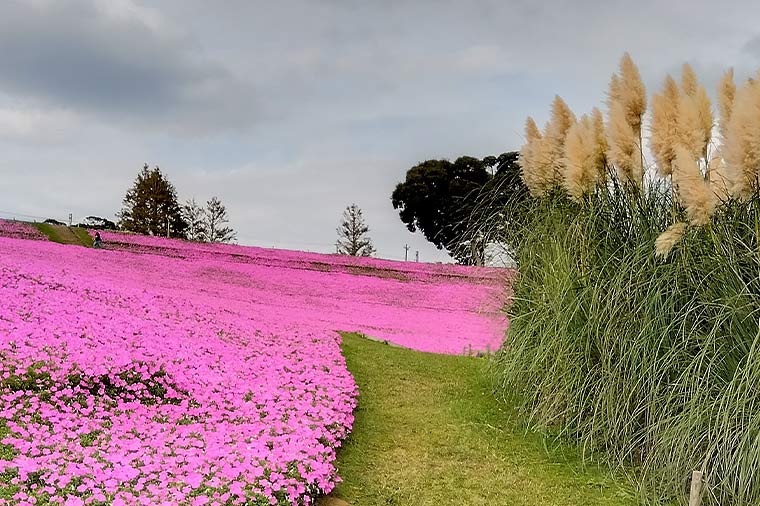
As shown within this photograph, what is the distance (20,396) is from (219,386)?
1.52 m

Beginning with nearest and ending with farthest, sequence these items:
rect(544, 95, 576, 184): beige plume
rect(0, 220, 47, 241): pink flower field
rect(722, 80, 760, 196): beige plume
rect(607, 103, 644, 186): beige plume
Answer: rect(722, 80, 760, 196): beige plume, rect(607, 103, 644, 186): beige plume, rect(544, 95, 576, 184): beige plume, rect(0, 220, 47, 241): pink flower field

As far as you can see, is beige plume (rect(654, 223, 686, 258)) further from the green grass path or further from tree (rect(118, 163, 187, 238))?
tree (rect(118, 163, 187, 238))

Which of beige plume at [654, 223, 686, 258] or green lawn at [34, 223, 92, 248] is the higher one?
green lawn at [34, 223, 92, 248]

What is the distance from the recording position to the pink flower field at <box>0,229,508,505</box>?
3.91 meters

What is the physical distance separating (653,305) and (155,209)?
31015 mm

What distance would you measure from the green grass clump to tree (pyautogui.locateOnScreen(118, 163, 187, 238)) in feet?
94.3

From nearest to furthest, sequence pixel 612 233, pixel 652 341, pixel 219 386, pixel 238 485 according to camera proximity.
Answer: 1. pixel 238 485
2. pixel 652 341
3. pixel 612 233
4. pixel 219 386

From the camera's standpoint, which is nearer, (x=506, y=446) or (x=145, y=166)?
(x=506, y=446)

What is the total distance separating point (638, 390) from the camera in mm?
4328

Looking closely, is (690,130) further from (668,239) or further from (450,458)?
(450,458)

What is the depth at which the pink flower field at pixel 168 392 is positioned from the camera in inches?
154

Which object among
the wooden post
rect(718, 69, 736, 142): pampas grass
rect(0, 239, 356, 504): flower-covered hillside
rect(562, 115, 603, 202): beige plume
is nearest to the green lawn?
rect(0, 239, 356, 504): flower-covered hillside

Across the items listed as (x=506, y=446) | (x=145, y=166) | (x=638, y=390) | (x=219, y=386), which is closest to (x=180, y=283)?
(x=219, y=386)

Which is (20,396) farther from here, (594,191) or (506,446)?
(594,191)
